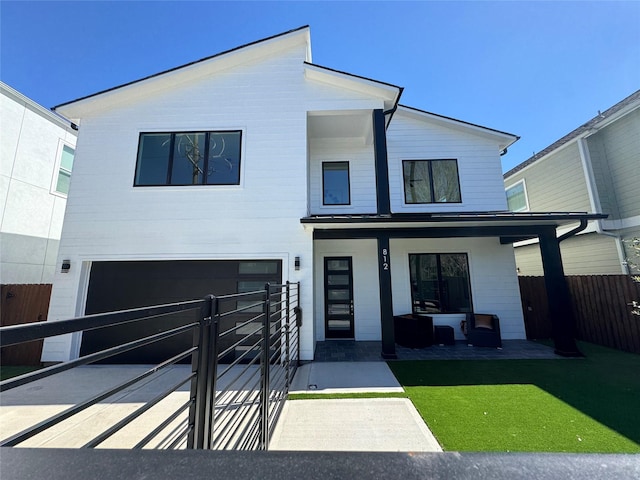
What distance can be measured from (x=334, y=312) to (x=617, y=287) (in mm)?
7106

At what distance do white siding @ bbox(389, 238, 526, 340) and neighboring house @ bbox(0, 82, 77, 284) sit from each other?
37.1 ft

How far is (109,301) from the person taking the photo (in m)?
5.89

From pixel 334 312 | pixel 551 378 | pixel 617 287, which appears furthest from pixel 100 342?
Answer: pixel 617 287

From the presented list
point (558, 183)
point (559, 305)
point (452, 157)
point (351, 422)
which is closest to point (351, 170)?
point (452, 157)

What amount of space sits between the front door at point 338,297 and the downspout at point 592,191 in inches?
341

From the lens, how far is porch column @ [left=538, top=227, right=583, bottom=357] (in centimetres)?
546

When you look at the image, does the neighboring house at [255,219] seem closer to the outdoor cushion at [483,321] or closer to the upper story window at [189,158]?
the upper story window at [189,158]

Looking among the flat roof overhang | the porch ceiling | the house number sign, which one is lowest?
the house number sign

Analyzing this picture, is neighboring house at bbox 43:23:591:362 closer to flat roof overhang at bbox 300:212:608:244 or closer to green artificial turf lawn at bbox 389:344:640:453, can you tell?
flat roof overhang at bbox 300:212:608:244

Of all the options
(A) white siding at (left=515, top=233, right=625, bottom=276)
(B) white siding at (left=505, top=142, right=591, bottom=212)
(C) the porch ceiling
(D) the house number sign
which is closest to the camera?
(D) the house number sign

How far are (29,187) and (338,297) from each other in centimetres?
1037

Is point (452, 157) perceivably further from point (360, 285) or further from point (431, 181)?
point (360, 285)

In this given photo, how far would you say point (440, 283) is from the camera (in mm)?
7594

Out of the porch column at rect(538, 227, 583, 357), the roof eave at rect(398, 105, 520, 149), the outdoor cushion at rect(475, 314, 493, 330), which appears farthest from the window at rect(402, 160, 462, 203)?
the outdoor cushion at rect(475, 314, 493, 330)
